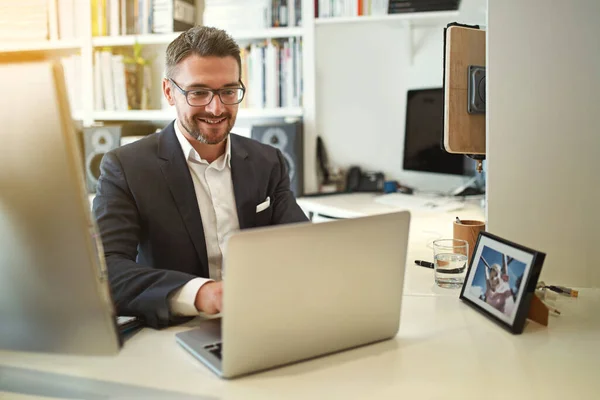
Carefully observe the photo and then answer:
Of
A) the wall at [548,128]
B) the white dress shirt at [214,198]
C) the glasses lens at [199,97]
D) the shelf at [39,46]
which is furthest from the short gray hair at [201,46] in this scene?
the shelf at [39,46]

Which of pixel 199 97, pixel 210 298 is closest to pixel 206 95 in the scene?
pixel 199 97

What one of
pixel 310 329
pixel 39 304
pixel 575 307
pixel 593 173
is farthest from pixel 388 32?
pixel 39 304

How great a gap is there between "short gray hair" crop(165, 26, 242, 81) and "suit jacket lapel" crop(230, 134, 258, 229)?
0.30m

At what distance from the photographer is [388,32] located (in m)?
3.24

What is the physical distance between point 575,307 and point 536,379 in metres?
0.45

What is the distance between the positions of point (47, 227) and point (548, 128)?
1220mm

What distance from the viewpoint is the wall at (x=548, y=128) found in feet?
4.90

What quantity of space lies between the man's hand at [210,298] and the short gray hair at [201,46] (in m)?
0.80

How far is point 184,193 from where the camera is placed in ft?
5.50

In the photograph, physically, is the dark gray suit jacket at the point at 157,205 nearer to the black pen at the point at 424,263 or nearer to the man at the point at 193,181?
the man at the point at 193,181

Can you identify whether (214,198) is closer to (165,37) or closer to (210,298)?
(210,298)

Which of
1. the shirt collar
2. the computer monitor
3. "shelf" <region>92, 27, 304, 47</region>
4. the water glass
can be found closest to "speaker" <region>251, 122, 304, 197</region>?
"shelf" <region>92, 27, 304, 47</region>

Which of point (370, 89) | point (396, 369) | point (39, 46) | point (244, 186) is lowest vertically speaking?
point (396, 369)

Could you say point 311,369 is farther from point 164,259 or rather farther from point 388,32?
point 388,32
